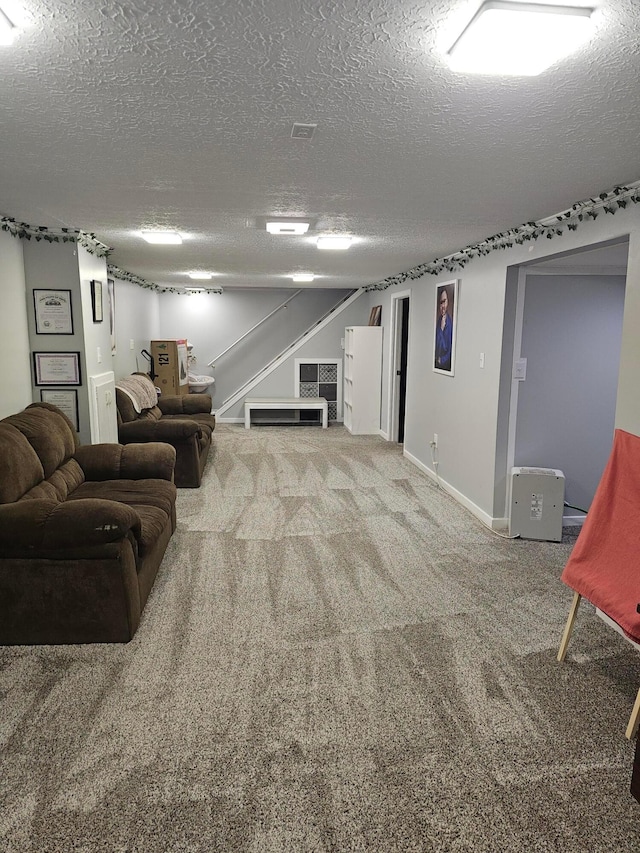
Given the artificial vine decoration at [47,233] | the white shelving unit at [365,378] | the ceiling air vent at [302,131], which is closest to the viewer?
the ceiling air vent at [302,131]

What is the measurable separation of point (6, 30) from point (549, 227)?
3.07m

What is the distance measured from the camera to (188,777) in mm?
1960

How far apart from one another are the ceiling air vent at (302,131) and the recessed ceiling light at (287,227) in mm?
1647

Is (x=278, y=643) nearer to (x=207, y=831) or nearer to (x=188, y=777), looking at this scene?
(x=188, y=777)

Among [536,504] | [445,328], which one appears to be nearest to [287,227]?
[445,328]

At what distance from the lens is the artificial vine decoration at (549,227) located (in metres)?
2.81

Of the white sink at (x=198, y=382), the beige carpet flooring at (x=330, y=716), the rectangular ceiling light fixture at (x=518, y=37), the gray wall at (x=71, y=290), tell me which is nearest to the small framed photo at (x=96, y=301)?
the gray wall at (x=71, y=290)

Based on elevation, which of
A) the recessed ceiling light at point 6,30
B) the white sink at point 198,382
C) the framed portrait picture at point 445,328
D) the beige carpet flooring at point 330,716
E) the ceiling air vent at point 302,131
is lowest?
the beige carpet flooring at point 330,716

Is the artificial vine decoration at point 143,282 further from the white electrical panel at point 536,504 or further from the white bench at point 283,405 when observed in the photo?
the white electrical panel at point 536,504

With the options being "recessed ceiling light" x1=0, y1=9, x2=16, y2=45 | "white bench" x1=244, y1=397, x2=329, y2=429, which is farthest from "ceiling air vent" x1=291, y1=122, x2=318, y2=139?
"white bench" x1=244, y1=397, x2=329, y2=429

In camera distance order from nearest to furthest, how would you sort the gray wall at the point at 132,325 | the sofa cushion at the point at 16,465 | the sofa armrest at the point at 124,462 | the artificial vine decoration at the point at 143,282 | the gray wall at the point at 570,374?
the sofa cushion at the point at 16,465, the sofa armrest at the point at 124,462, the gray wall at the point at 570,374, the artificial vine decoration at the point at 143,282, the gray wall at the point at 132,325

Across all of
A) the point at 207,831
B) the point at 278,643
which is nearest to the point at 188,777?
the point at 207,831

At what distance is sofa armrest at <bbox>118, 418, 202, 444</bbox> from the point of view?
217 inches

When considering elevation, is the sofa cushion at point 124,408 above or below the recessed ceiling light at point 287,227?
below
